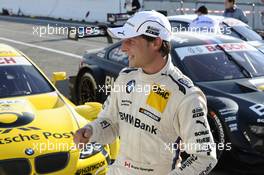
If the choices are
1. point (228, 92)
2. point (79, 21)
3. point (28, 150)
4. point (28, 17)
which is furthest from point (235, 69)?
point (28, 17)

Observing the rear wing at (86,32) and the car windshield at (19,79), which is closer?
the car windshield at (19,79)

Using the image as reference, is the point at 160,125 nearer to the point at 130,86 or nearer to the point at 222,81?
the point at 130,86

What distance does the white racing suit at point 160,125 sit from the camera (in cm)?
239

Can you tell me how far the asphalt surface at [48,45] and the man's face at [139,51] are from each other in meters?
6.71

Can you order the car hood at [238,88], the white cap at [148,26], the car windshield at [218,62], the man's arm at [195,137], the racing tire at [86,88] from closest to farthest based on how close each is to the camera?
the man's arm at [195,137] → the white cap at [148,26] → the car hood at [238,88] → the car windshield at [218,62] → the racing tire at [86,88]

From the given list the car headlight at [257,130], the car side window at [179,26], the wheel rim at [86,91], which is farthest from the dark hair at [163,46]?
the car side window at [179,26]

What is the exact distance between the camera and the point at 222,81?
579 centimetres

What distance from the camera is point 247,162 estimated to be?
5.04 metres

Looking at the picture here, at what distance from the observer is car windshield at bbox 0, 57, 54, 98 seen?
520 cm

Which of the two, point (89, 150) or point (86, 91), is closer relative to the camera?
point (89, 150)

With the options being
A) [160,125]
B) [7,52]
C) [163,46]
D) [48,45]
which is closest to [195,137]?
[160,125]

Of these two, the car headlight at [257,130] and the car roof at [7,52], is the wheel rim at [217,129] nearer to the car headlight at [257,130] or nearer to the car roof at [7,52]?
the car headlight at [257,130]

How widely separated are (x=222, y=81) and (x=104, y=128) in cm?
318

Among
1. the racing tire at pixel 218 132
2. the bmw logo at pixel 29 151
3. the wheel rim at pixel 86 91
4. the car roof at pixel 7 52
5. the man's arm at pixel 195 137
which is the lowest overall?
the wheel rim at pixel 86 91
